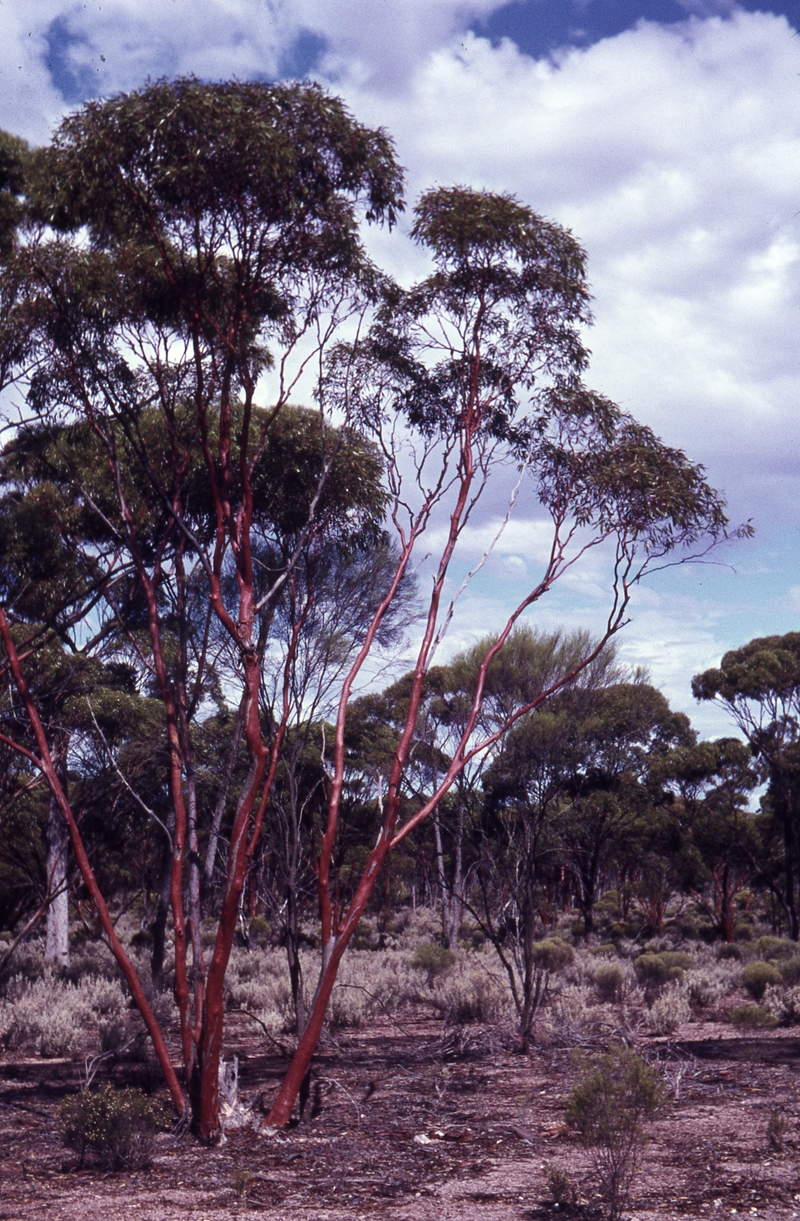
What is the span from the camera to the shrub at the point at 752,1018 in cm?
1353

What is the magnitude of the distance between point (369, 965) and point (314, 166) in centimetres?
1550

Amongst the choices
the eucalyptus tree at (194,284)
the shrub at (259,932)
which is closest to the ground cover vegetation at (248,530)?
the eucalyptus tree at (194,284)

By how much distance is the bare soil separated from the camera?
5.46 metres

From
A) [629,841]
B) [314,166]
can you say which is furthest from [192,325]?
A: [629,841]

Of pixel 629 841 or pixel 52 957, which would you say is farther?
pixel 629 841

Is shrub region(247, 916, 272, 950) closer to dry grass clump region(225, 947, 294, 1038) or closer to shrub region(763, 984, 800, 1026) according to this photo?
dry grass clump region(225, 947, 294, 1038)

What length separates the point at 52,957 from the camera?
1950 centimetres

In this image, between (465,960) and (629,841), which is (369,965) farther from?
(629,841)

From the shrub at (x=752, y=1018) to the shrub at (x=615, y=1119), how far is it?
856 centimetres

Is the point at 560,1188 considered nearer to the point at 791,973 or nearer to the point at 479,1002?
the point at 479,1002

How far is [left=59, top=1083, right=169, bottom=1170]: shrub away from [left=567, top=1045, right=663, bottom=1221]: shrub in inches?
102

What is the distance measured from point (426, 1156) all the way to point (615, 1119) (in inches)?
69.1

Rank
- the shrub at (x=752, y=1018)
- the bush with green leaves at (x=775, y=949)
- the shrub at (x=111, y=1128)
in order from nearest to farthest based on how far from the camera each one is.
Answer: the shrub at (x=111, y=1128) < the shrub at (x=752, y=1018) < the bush with green leaves at (x=775, y=949)

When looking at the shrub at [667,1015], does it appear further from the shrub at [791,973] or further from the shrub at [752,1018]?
the shrub at [791,973]
